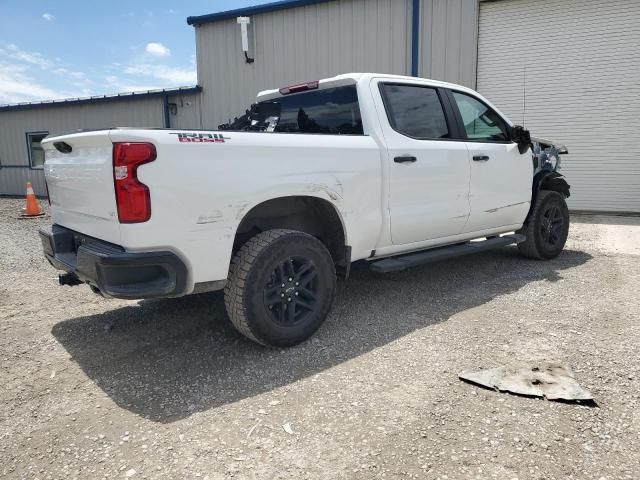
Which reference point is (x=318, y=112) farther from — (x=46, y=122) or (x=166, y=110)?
(x=46, y=122)

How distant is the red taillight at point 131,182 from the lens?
2.64 meters

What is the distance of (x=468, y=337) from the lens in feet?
11.6

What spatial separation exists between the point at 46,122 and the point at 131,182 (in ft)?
50.4

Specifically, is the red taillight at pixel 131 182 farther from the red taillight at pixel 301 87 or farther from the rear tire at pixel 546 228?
the rear tire at pixel 546 228

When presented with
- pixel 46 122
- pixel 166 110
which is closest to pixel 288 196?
pixel 166 110

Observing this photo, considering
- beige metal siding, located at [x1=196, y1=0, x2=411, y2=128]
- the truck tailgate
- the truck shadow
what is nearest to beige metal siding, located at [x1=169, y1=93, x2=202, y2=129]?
beige metal siding, located at [x1=196, y1=0, x2=411, y2=128]

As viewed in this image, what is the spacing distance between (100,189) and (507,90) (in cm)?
938

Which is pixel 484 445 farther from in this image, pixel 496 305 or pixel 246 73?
pixel 246 73

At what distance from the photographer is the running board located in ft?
12.8

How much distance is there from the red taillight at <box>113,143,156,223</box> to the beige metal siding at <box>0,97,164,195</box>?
1138 centimetres

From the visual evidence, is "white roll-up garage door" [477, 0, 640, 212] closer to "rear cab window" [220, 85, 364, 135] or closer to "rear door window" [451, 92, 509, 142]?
"rear door window" [451, 92, 509, 142]

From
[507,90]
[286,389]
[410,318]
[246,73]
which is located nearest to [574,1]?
[507,90]

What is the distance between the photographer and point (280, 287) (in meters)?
3.31

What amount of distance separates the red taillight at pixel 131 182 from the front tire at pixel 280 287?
728 millimetres
